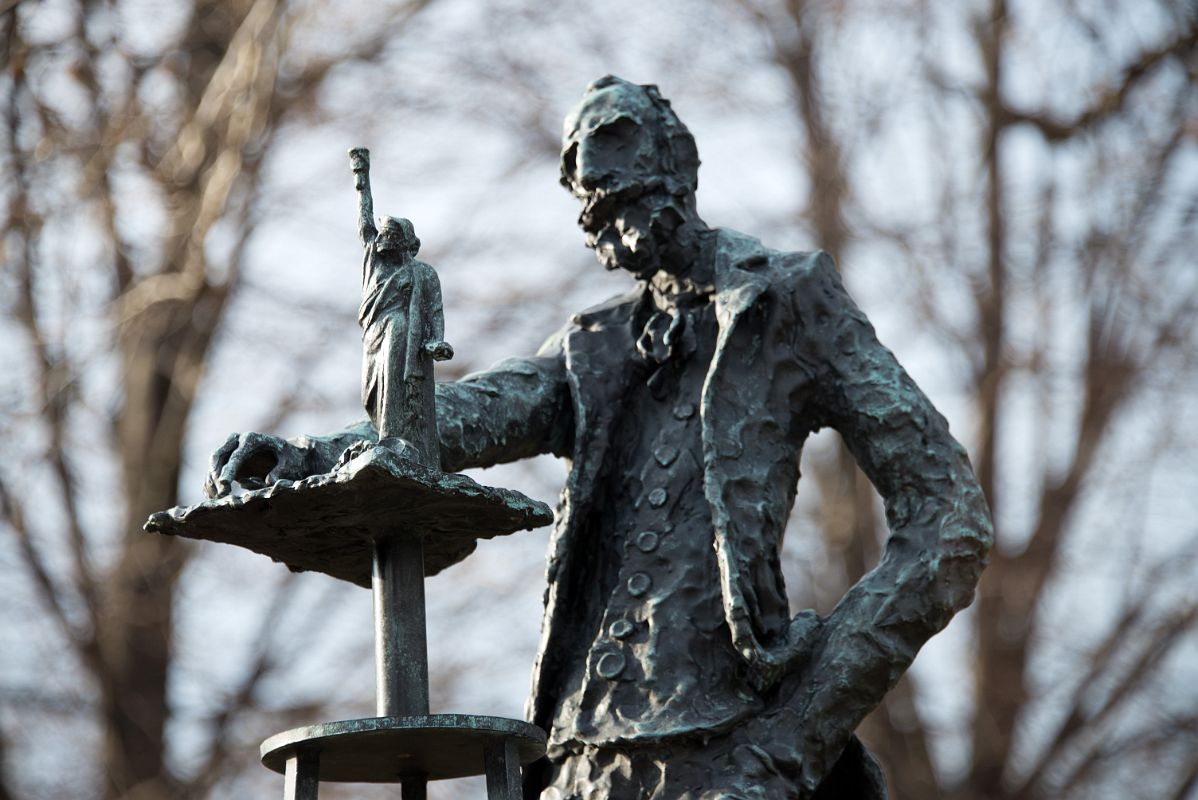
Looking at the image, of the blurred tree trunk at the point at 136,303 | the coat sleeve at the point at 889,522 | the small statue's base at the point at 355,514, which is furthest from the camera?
the blurred tree trunk at the point at 136,303

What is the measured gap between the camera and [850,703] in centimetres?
463

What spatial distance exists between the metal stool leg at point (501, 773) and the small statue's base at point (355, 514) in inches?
16.8

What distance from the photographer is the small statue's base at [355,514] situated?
4020 mm

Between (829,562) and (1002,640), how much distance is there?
1111mm

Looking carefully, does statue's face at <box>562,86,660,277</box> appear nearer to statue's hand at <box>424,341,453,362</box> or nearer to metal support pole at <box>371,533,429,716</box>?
statue's hand at <box>424,341,453,362</box>

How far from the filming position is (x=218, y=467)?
4219 millimetres

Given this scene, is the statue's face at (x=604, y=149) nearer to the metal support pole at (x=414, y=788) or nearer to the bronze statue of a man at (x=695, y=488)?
the bronze statue of a man at (x=695, y=488)

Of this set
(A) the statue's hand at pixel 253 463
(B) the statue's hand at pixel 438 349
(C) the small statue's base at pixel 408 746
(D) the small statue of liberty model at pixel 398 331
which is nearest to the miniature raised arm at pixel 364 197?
(D) the small statue of liberty model at pixel 398 331

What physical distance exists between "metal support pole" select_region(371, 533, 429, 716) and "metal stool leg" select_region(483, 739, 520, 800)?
16 centimetres

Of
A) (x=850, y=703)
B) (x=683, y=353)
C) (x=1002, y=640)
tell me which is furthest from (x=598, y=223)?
(x=1002, y=640)

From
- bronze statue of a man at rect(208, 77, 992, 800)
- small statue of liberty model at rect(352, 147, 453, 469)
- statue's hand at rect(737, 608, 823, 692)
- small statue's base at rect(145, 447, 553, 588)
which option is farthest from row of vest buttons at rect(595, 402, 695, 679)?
small statue of liberty model at rect(352, 147, 453, 469)

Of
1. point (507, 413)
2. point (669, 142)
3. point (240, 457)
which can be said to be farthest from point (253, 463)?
point (669, 142)

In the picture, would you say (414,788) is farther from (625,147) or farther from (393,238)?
(625,147)

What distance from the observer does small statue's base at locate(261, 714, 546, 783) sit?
4.03 metres
